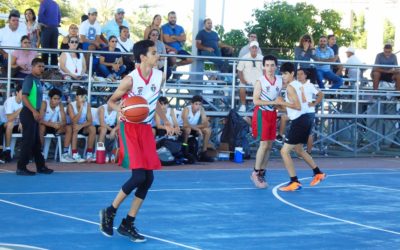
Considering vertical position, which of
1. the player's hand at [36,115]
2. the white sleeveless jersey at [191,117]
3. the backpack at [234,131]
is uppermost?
the player's hand at [36,115]

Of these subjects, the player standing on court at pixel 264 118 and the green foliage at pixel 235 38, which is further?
the green foliage at pixel 235 38

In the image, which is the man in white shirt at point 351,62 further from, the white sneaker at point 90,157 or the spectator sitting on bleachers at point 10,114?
the spectator sitting on bleachers at point 10,114

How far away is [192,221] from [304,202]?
8.45ft

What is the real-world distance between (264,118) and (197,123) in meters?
4.50

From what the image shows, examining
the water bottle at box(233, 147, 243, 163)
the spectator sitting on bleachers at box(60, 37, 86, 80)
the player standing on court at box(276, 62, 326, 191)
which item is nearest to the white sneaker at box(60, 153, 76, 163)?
the spectator sitting on bleachers at box(60, 37, 86, 80)

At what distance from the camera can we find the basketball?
861 cm

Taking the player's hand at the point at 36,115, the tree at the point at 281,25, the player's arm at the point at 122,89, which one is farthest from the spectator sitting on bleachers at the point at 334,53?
the player's arm at the point at 122,89

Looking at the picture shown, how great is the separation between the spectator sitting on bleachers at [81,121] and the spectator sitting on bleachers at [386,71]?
8.26m

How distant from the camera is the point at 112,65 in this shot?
58.1ft

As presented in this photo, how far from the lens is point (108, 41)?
58.9 ft

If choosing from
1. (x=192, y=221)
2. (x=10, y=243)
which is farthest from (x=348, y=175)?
(x=10, y=243)

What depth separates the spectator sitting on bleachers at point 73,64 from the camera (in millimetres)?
16750

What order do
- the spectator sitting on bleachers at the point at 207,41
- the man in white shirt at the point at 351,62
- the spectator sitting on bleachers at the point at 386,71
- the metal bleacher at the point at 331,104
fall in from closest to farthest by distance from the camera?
the metal bleacher at the point at 331,104, the spectator sitting on bleachers at the point at 207,41, the spectator sitting on bleachers at the point at 386,71, the man in white shirt at the point at 351,62

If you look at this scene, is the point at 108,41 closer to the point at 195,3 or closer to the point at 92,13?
the point at 92,13
